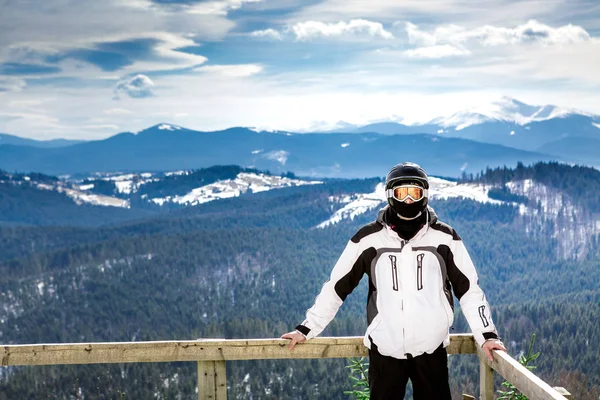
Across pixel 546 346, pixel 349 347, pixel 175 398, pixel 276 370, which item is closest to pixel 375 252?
pixel 349 347

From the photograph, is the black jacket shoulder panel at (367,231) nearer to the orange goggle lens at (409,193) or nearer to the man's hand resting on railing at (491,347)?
the orange goggle lens at (409,193)

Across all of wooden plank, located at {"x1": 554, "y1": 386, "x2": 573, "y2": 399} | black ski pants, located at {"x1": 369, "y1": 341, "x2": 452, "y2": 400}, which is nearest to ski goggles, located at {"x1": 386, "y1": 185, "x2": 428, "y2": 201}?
black ski pants, located at {"x1": 369, "y1": 341, "x2": 452, "y2": 400}

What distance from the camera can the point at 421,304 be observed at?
21.8 ft

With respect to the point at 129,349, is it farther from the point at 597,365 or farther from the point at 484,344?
the point at 597,365

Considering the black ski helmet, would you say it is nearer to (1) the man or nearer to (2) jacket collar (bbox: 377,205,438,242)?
(1) the man

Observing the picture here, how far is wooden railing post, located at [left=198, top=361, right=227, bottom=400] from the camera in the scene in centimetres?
696

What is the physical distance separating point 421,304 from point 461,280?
486mm

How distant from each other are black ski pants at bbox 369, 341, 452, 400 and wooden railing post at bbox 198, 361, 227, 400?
Result: 155cm

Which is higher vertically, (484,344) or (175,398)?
(484,344)

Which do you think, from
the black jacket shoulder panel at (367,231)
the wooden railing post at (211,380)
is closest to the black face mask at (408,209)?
the black jacket shoulder panel at (367,231)

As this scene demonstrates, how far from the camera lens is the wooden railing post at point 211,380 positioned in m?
6.96

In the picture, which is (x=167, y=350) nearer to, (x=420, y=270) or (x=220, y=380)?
(x=220, y=380)

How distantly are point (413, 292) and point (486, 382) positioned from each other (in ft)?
4.18

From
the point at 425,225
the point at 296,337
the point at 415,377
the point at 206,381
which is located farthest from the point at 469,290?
the point at 206,381
